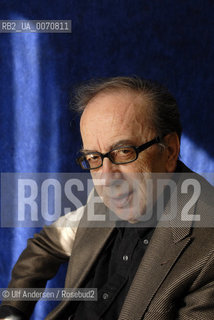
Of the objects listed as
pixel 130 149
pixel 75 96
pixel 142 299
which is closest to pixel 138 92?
pixel 130 149

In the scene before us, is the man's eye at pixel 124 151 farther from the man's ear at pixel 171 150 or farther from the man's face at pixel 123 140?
the man's ear at pixel 171 150

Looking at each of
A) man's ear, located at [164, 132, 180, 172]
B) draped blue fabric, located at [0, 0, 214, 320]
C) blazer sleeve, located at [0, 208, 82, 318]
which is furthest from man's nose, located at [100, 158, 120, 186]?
draped blue fabric, located at [0, 0, 214, 320]

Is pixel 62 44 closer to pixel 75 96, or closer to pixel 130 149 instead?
pixel 75 96

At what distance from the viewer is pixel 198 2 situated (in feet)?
6.10

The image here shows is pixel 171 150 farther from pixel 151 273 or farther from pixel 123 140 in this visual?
pixel 151 273

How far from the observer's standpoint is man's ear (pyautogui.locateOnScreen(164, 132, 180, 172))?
1292 mm

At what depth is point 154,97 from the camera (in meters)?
1.27

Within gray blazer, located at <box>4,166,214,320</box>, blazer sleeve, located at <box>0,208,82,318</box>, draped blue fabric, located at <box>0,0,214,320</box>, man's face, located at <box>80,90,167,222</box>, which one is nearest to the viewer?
gray blazer, located at <box>4,166,214,320</box>

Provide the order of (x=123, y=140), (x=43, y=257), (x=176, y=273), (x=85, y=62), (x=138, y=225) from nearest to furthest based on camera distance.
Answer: (x=176, y=273) → (x=123, y=140) → (x=138, y=225) → (x=43, y=257) → (x=85, y=62)

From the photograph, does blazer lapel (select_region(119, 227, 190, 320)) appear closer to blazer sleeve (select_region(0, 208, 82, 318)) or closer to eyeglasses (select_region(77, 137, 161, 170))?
eyeglasses (select_region(77, 137, 161, 170))

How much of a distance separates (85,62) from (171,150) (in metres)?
0.82

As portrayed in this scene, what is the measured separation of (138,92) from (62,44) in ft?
2.49

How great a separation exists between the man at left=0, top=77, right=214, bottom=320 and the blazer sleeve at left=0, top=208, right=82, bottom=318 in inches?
4.9

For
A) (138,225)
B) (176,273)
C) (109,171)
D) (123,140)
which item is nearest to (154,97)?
(123,140)
